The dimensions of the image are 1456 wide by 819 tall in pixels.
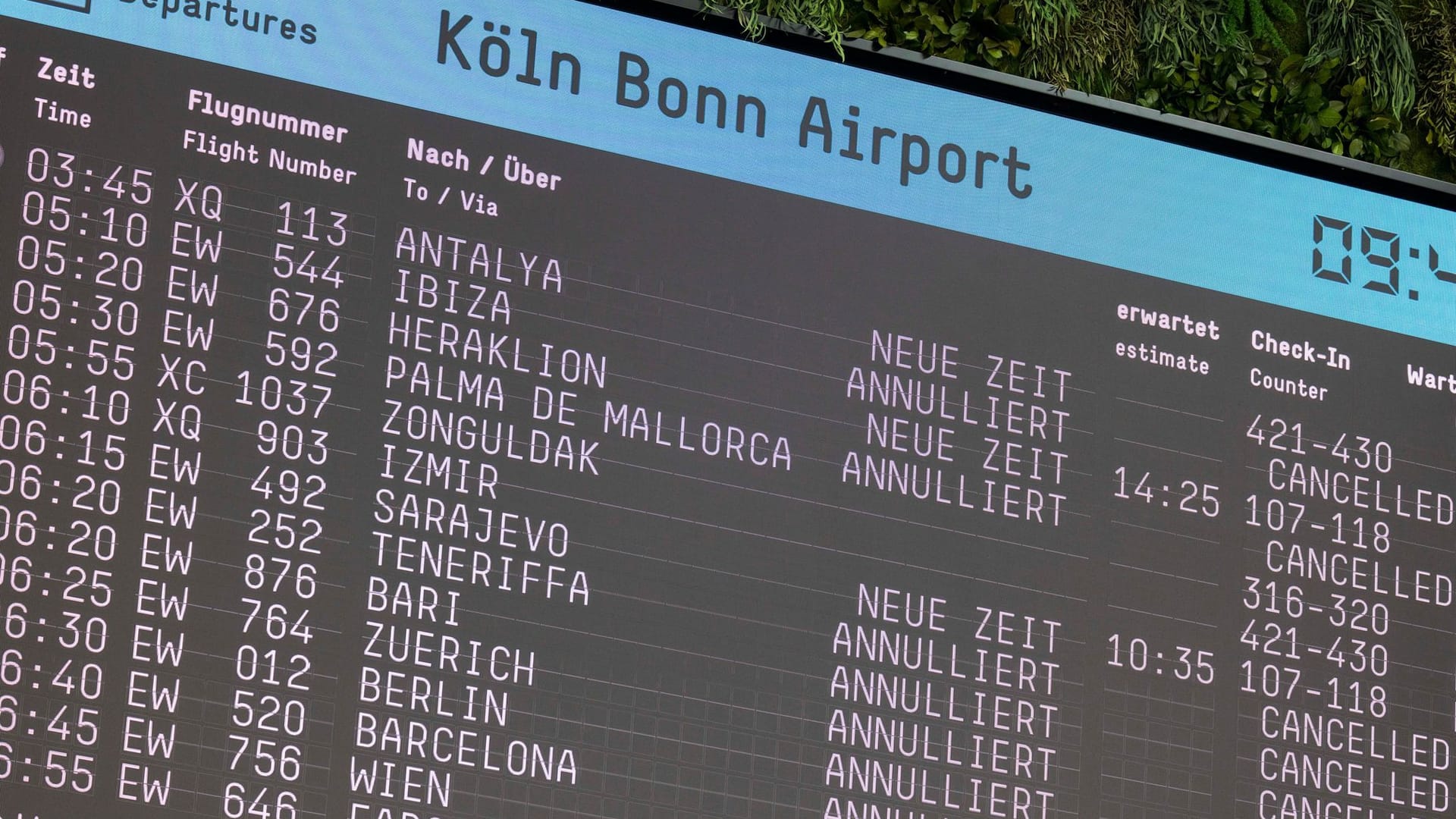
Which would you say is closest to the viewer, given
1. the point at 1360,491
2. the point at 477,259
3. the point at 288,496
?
the point at 288,496

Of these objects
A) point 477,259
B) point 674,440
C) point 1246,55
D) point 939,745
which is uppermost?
point 1246,55

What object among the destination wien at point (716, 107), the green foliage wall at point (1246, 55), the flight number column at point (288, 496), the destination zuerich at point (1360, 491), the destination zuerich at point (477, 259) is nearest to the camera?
the flight number column at point (288, 496)

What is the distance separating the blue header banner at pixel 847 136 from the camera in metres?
3.83

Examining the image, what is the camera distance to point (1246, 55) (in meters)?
4.70

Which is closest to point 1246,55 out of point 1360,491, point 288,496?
point 1360,491

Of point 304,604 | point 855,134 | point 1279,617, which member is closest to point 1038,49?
point 855,134

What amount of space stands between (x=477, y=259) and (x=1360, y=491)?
1.94 metres

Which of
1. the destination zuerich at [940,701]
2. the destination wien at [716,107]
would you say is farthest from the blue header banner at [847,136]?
the destination zuerich at [940,701]

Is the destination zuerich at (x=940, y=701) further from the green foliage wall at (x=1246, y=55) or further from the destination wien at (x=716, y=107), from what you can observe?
the green foliage wall at (x=1246, y=55)

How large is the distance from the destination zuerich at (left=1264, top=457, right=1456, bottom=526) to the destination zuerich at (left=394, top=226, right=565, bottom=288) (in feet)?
5.18

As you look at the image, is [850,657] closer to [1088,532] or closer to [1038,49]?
[1088,532]

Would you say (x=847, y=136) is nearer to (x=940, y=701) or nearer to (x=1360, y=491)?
(x=940, y=701)

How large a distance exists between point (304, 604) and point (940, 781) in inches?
48.3

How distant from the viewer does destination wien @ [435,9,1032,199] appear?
397 cm
